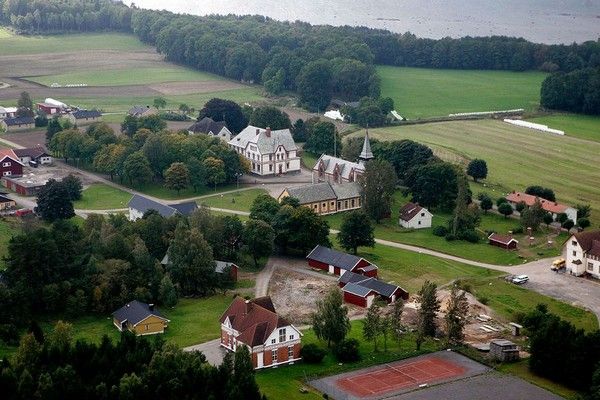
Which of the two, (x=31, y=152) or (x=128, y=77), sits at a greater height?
(x=128, y=77)

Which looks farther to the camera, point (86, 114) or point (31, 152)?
point (86, 114)

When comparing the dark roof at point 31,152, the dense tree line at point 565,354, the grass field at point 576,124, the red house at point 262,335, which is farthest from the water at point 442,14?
the red house at point 262,335

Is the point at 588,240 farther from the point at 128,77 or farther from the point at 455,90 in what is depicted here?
the point at 128,77

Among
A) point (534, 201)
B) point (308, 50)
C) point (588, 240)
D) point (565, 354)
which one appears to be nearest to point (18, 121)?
point (308, 50)

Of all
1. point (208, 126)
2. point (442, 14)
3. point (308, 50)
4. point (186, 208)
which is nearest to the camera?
point (186, 208)

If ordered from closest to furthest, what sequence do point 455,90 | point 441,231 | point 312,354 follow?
point 312,354 → point 441,231 → point 455,90

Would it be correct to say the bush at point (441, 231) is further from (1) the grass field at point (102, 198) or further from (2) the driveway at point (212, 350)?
(2) the driveway at point (212, 350)

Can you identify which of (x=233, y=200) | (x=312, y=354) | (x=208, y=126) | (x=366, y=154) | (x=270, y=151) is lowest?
(x=312, y=354)
